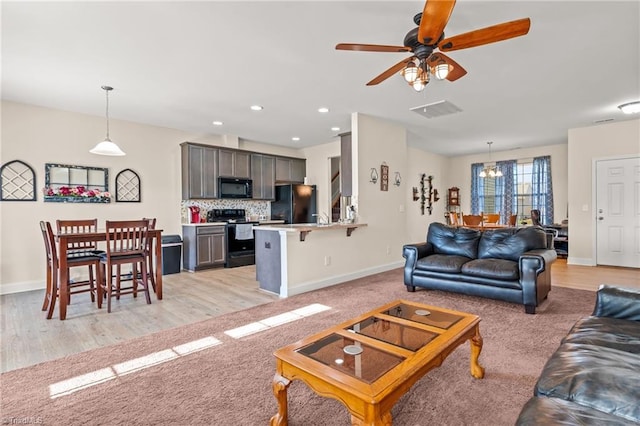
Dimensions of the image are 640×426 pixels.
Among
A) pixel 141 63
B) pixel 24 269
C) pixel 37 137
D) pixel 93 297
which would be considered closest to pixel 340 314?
pixel 93 297

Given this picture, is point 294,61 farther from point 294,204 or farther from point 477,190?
point 477,190

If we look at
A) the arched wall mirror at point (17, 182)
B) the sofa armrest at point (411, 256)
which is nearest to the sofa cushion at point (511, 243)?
the sofa armrest at point (411, 256)

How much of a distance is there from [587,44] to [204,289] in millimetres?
5211

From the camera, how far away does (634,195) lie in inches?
223

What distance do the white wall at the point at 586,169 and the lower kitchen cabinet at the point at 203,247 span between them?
271 inches

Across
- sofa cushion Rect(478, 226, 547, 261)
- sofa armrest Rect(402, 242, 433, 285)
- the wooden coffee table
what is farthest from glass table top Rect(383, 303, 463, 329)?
sofa cushion Rect(478, 226, 547, 261)

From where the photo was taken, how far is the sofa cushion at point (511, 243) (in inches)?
151

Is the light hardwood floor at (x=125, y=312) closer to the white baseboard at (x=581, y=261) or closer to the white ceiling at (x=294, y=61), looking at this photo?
the white baseboard at (x=581, y=261)

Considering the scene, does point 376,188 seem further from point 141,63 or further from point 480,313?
point 141,63

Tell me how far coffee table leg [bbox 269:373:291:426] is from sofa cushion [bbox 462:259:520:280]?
289 centimetres

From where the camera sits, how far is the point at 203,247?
592cm

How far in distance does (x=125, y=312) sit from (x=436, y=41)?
13.1ft

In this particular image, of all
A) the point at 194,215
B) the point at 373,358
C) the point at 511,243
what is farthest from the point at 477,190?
the point at 373,358

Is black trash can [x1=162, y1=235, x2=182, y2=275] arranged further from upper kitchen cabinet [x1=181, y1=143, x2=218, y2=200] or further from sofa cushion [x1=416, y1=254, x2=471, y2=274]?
sofa cushion [x1=416, y1=254, x2=471, y2=274]
